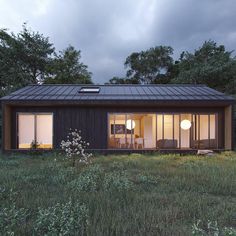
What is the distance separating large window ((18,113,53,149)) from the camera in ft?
49.8

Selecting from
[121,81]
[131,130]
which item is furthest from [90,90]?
[121,81]

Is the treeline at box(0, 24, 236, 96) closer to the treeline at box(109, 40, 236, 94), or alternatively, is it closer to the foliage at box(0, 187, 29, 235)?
the treeline at box(109, 40, 236, 94)

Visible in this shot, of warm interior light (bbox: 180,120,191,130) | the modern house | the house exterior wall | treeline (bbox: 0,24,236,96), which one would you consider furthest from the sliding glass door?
treeline (bbox: 0,24,236,96)

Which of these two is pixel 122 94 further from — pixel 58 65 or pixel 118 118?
pixel 58 65

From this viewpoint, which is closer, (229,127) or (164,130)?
(229,127)

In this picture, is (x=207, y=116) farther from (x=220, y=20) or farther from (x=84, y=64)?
(x=84, y=64)

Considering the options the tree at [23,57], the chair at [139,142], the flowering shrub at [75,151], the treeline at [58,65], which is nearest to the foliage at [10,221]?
the flowering shrub at [75,151]

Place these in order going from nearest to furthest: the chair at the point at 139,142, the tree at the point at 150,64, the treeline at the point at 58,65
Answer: the chair at the point at 139,142 → the treeline at the point at 58,65 → the tree at the point at 150,64

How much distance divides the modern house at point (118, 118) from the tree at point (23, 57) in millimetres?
8344

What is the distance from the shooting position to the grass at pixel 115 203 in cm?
399

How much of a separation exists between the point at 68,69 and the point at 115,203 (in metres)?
25.8

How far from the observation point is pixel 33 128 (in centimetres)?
1512

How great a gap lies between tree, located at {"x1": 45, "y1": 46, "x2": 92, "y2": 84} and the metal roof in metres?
11.1

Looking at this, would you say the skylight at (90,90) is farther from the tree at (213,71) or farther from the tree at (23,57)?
the tree at (213,71)
